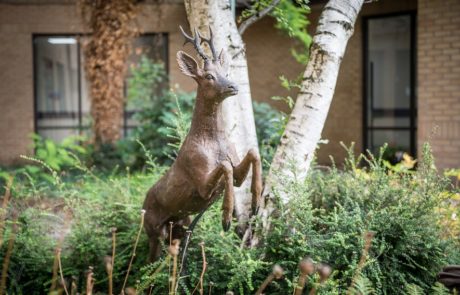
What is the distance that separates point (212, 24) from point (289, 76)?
847cm

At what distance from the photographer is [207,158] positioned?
126 inches

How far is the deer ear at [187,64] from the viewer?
3201mm

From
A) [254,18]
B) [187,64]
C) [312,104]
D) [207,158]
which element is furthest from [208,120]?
[254,18]

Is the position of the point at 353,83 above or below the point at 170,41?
below

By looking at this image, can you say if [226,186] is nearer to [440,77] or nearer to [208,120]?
[208,120]

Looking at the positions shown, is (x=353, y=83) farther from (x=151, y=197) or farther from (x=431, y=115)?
(x=151, y=197)

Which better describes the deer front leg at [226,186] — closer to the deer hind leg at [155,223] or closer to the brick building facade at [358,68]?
the deer hind leg at [155,223]

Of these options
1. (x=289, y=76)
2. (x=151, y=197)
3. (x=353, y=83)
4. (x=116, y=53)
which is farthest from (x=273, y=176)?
(x=289, y=76)

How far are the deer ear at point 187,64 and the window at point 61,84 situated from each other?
10005mm

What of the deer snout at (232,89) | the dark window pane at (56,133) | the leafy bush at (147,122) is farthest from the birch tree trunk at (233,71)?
the dark window pane at (56,133)

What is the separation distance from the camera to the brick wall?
8586mm

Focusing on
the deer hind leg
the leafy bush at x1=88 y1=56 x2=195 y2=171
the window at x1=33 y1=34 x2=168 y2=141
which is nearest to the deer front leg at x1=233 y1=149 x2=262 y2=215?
the deer hind leg

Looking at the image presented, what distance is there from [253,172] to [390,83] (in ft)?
29.8

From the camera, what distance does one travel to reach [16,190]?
513cm
